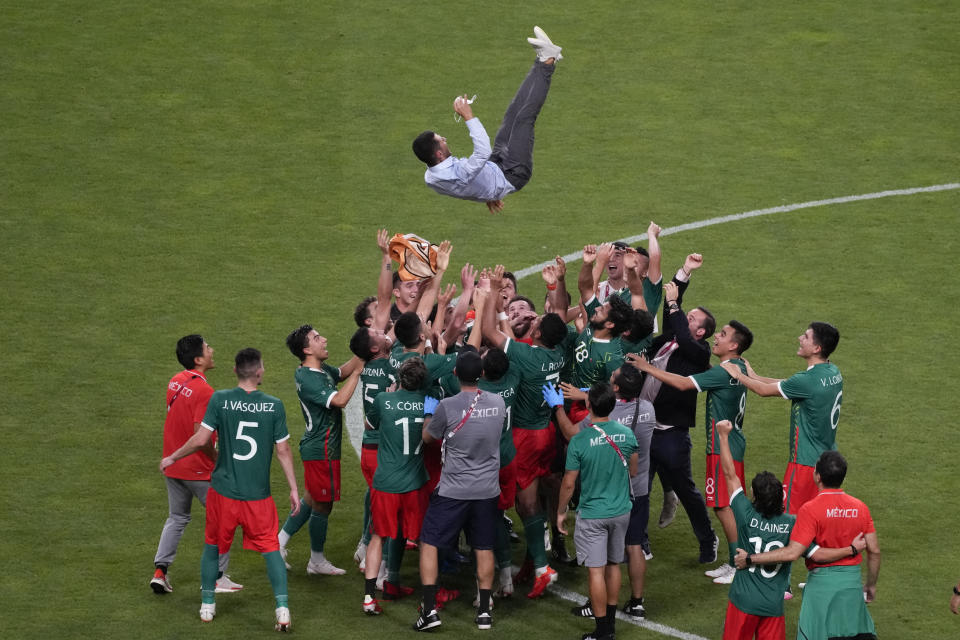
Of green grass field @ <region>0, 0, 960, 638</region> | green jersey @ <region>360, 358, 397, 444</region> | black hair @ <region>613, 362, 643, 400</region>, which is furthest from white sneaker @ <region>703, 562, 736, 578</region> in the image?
green jersey @ <region>360, 358, 397, 444</region>

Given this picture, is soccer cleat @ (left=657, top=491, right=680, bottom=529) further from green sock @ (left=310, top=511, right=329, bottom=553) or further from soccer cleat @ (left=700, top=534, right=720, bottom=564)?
green sock @ (left=310, top=511, right=329, bottom=553)

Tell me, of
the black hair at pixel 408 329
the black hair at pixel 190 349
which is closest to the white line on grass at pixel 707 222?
the black hair at pixel 190 349

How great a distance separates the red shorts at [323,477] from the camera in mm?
10875

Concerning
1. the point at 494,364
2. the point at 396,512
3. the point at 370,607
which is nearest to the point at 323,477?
the point at 396,512

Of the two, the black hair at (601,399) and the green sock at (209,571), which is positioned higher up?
the black hair at (601,399)

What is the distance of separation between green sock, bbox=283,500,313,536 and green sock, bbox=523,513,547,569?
190cm

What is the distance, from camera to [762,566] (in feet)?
29.4

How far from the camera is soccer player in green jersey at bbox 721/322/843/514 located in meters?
10.5

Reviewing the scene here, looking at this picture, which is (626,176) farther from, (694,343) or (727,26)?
(694,343)

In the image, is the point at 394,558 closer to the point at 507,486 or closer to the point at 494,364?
the point at 507,486

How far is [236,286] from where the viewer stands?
55.6 ft

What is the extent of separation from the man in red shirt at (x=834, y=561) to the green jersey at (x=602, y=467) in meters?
1.15

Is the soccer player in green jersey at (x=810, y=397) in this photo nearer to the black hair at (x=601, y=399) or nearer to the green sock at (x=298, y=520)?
the black hair at (x=601, y=399)

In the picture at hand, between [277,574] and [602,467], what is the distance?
8.52 feet
